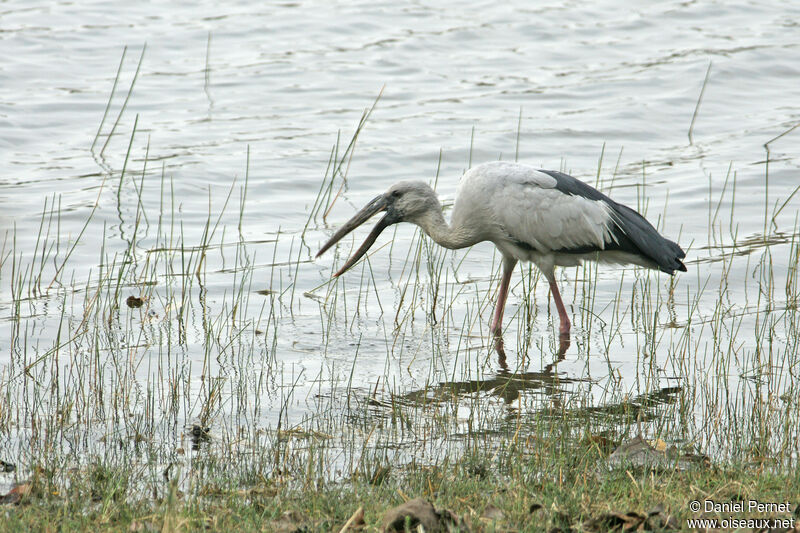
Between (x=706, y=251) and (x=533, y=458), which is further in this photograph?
(x=706, y=251)

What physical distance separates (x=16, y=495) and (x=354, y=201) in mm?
6517

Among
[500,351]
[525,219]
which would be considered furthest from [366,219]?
[500,351]

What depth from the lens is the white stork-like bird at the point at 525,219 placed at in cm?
711

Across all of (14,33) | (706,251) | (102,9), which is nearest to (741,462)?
(706,251)

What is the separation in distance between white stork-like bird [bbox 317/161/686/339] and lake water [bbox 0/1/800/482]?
298 mm

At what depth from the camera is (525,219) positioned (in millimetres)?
7105

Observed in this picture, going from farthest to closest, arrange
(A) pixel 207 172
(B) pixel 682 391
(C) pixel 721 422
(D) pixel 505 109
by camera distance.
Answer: (D) pixel 505 109 → (A) pixel 207 172 → (B) pixel 682 391 → (C) pixel 721 422

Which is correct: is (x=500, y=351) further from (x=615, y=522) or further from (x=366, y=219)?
(x=615, y=522)

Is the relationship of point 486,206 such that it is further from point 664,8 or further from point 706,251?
point 664,8

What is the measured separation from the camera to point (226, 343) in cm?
659

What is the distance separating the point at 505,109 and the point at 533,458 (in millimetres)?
9503

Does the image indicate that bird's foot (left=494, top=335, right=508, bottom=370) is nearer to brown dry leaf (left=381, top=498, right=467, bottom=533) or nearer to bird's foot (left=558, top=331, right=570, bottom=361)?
bird's foot (left=558, top=331, right=570, bottom=361)

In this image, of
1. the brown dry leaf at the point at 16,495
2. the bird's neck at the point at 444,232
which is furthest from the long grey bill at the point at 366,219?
the brown dry leaf at the point at 16,495

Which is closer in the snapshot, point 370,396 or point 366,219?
point 370,396
